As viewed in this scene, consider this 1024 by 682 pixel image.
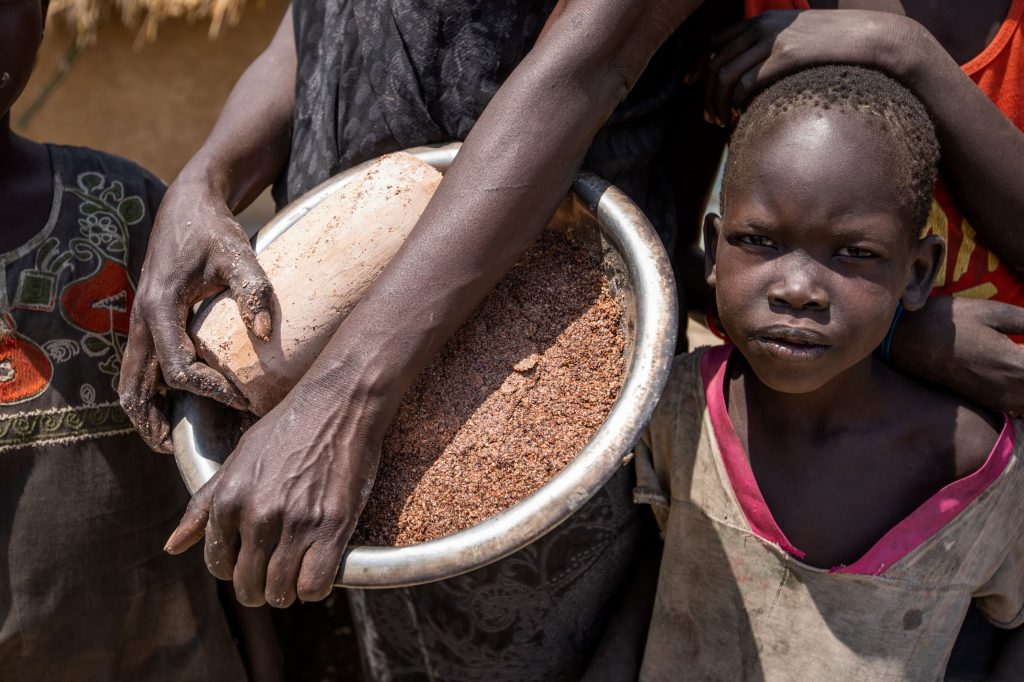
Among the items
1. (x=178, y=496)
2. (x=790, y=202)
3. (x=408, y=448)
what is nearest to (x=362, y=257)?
(x=408, y=448)

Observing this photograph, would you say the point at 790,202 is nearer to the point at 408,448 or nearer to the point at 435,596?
the point at 408,448

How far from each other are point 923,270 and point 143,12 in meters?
3.33

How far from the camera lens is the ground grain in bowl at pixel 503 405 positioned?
132cm

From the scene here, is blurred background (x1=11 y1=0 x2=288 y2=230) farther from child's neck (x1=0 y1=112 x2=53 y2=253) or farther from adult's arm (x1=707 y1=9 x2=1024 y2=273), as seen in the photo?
adult's arm (x1=707 y1=9 x2=1024 y2=273)

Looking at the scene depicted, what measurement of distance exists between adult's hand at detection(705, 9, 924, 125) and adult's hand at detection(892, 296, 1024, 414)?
38 centimetres

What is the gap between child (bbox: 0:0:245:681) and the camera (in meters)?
1.72

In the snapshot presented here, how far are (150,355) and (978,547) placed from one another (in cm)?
129

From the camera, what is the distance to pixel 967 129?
4.61 feet

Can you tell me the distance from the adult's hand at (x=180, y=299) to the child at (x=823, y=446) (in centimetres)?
69

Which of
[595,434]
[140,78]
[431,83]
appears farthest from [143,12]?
[595,434]

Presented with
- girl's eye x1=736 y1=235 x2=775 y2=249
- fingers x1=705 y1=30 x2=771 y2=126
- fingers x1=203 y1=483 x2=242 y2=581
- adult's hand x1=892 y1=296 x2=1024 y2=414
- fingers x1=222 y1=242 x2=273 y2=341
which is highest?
fingers x1=705 y1=30 x2=771 y2=126

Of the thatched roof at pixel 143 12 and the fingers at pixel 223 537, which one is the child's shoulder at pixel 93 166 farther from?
the thatched roof at pixel 143 12

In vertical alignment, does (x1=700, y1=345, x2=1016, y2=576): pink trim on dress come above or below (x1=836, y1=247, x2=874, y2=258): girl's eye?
below

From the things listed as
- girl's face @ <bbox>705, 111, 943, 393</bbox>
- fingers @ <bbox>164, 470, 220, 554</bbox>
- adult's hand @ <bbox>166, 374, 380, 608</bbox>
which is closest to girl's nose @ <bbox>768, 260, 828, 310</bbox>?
girl's face @ <bbox>705, 111, 943, 393</bbox>
